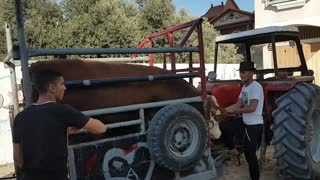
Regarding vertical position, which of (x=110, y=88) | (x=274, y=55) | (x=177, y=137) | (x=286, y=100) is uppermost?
(x=274, y=55)

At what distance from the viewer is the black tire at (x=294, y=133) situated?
5.07m

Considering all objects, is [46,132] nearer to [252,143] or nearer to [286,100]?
[252,143]

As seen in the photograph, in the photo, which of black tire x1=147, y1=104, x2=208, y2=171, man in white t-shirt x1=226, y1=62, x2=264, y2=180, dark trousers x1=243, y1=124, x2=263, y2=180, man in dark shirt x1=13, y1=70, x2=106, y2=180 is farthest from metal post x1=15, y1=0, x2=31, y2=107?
dark trousers x1=243, y1=124, x2=263, y2=180

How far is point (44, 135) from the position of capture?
2.76 meters

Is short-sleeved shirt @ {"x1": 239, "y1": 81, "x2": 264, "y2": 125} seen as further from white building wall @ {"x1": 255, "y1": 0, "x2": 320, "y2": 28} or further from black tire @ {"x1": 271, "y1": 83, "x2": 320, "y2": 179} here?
white building wall @ {"x1": 255, "y1": 0, "x2": 320, "y2": 28}

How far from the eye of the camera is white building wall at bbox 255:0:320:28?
17.1 metres

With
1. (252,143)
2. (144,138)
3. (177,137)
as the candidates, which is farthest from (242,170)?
(144,138)

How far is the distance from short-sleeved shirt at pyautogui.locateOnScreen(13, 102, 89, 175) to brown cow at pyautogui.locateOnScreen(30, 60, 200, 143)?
865mm

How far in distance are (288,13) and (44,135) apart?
55.1 feet

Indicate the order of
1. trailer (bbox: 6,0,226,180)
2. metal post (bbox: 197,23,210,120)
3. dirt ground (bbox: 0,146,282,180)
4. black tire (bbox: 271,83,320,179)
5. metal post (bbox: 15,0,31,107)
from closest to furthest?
metal post (bbox: 15,0,31,107)
trailer (bbox: 6,0,226,180)
metal post (bbox: 197,23,210,120)
black tire (bbox: 271,83,320,179)
dirt ground (bbox: 0,146,282,180)

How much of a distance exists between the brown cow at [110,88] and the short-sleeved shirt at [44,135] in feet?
2.84

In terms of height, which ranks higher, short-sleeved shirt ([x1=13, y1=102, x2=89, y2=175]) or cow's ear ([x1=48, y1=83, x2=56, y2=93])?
cow's ear ([x1=48, y1=83, x2=56, y2=93])

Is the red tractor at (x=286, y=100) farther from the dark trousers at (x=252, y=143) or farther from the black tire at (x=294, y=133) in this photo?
the dark trousers at (x=252, y=143)

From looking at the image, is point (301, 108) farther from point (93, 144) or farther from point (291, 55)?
point (93, 144)
